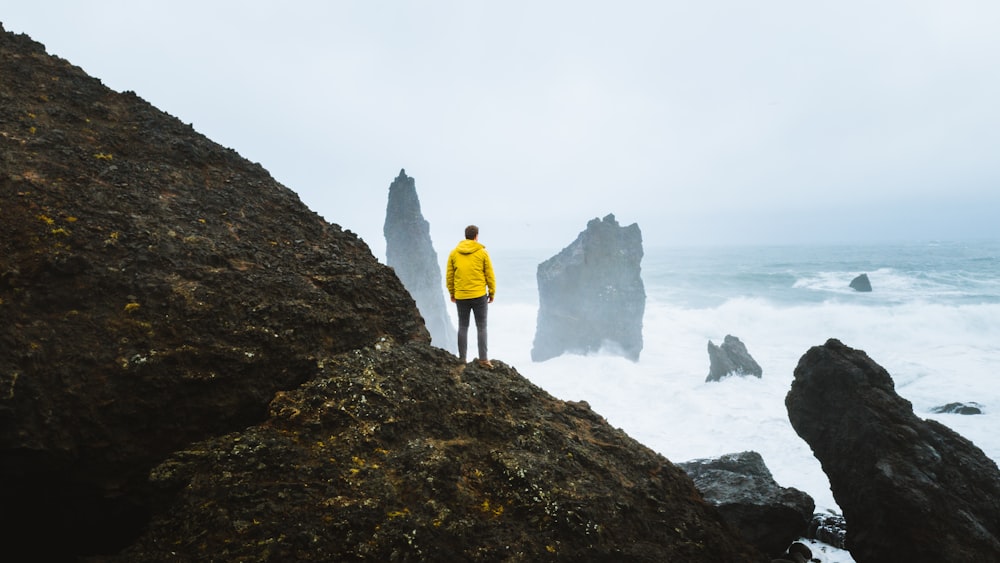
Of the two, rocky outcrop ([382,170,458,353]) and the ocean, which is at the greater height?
rocky outcrop ([382,170,458,353])

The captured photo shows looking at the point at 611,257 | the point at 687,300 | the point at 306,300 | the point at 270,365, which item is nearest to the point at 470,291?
the point at 306,300

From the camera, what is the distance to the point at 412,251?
69.7 meters

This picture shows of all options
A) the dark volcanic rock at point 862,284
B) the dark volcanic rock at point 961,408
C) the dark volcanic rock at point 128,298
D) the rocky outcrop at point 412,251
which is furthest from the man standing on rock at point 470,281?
the dark volcanic rock at point 862,284

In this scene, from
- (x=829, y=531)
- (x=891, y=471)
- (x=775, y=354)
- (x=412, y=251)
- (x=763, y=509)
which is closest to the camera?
(x=891, y=471)

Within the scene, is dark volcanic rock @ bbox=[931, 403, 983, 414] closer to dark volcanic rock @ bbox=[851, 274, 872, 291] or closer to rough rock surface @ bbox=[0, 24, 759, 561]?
rough rock surface @ bbox=[0, 24, 759, 561]

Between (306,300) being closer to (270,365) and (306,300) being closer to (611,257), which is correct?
(270,365)

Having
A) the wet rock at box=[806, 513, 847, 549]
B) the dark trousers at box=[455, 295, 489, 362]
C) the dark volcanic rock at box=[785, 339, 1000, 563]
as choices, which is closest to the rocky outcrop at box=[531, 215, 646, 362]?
the wet rock at box=[806, 513, 847, 549]

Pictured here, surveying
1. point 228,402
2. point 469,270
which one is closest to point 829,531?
point 469,270

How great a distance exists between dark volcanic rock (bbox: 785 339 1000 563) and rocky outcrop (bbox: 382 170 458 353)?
203 feet

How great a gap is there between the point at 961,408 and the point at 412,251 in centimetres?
6124

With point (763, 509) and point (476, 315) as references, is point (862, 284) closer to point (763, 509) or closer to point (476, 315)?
point (763, 509)

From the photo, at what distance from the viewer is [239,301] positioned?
4410mm

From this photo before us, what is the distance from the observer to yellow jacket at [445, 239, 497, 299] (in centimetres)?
780

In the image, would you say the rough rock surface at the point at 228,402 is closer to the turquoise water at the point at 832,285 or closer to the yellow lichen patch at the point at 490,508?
the yellow lichen patch at the point at 490,508
